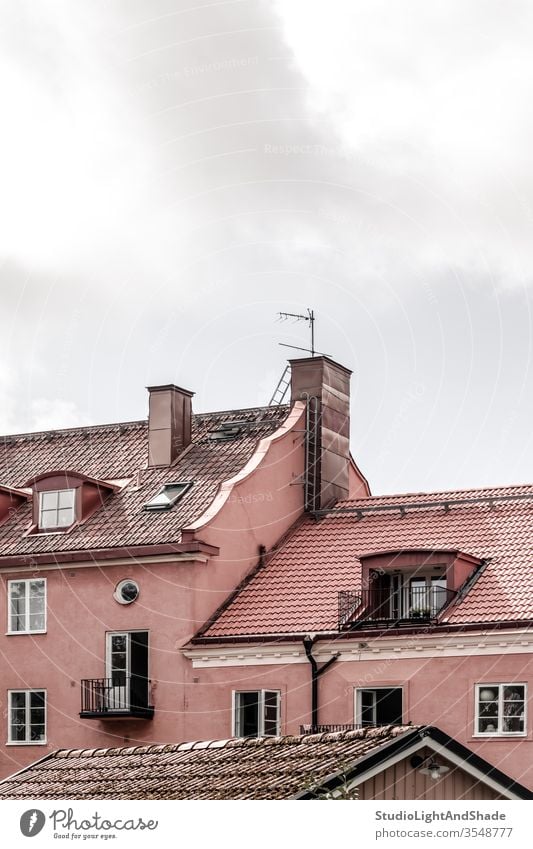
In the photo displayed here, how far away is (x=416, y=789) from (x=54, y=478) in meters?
21.8

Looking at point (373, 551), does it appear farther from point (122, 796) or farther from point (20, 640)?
A: point (122, 796)

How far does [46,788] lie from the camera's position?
90.9 ft

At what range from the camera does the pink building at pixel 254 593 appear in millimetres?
38281

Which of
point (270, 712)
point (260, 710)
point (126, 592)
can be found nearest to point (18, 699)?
point (126, 592)

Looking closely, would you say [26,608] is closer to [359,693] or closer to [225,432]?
[225,432]

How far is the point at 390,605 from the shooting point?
4022 cm

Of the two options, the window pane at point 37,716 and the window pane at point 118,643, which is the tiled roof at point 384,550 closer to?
the window pane at point 118,643

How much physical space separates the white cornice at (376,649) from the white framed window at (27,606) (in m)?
5.03

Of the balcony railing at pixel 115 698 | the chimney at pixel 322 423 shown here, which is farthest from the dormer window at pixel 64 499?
the chimney at pixel 322 423

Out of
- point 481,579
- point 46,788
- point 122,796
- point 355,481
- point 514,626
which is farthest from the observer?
point 355,481

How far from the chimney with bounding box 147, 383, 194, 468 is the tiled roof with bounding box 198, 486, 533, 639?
453 centimetres

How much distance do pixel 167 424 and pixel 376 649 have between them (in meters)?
11.8

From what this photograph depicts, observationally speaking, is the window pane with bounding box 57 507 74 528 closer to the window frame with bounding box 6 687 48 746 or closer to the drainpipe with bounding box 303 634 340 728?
the window frame with bounding box 6 687 48 746
